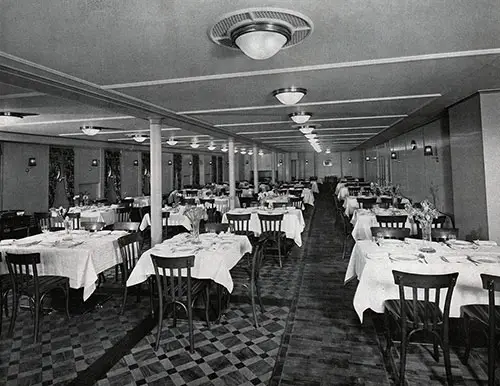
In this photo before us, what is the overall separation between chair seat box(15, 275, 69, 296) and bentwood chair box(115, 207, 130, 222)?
4422mm

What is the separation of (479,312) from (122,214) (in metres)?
7.63

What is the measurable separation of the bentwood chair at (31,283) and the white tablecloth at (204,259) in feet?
2.61

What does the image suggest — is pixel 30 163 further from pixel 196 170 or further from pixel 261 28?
pixel 196 170

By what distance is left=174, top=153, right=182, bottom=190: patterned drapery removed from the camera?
53.0 feet

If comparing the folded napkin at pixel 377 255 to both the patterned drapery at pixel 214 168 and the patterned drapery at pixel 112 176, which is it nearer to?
the patterned drapery at pixel 112 176

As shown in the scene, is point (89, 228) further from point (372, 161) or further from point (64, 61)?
point (372, 161)

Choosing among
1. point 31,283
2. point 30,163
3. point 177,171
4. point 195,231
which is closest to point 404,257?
point 195,231

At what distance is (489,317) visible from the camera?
2273mm

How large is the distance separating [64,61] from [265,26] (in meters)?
1.91

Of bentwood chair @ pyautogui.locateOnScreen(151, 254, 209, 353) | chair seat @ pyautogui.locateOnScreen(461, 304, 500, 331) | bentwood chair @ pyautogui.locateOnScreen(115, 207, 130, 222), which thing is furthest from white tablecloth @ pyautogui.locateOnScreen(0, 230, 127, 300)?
bentwood chair @ pyautogui.locateOnScreen(115, 207, 130, 222)

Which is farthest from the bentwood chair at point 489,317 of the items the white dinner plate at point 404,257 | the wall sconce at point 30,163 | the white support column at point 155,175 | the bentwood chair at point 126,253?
the wall sconce at point 30,163

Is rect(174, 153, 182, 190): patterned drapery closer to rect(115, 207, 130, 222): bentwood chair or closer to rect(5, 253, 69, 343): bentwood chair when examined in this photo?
rect(115, 207, 130, 222): bentwood chair

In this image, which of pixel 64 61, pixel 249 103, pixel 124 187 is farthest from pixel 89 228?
pixel 124 187

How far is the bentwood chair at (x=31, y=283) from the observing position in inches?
123
